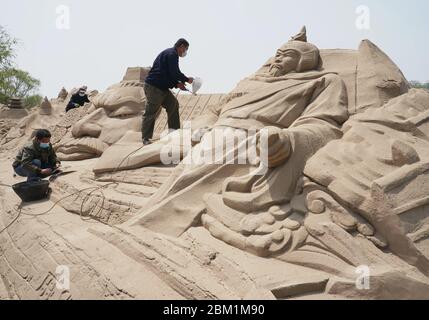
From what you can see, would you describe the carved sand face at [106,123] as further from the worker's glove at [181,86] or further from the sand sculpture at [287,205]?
the sand sculpture at [287,205]

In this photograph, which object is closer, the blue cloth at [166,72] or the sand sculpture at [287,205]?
the sand sculpture at [287,205]

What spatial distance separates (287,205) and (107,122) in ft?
13.5

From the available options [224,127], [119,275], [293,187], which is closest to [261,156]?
[293,187]

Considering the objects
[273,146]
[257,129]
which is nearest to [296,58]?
[257,129]

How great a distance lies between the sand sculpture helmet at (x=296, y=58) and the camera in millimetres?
Result: 3439

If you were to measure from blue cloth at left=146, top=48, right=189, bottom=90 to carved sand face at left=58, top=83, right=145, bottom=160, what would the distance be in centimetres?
130

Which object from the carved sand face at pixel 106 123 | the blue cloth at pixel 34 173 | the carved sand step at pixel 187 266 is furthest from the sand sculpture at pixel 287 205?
the carved sand face at pixel 106 123

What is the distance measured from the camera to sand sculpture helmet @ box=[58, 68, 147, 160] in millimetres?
5688

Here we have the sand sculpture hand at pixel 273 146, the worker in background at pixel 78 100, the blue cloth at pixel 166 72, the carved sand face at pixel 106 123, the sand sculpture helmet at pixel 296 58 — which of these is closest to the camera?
the sand sculpture hand at pixel 273 146

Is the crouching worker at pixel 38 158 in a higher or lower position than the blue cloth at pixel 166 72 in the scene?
lower

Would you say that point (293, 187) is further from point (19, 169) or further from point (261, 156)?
point (19, 169)

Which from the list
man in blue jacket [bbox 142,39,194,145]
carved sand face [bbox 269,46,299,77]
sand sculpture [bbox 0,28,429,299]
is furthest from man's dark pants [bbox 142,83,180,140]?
carved sand face [bbox 269,46,299,77]

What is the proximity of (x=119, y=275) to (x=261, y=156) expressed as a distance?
1161 millimetres

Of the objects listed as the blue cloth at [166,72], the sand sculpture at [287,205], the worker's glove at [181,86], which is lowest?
the sand sculpture at [287,205]
